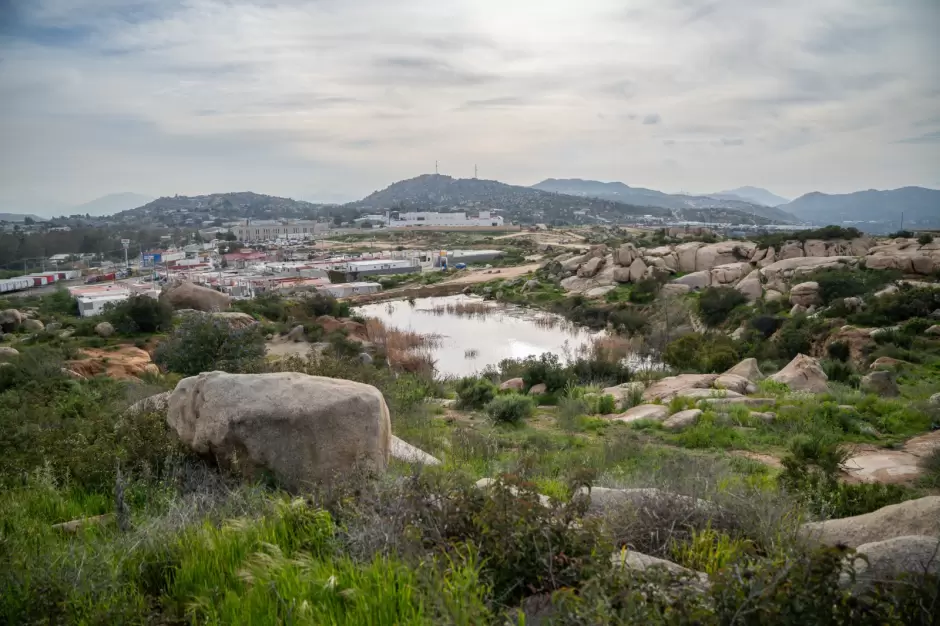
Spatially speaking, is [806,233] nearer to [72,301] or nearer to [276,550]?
[276,550]

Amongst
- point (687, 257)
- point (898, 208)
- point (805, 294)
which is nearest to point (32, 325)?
point (805, 294)

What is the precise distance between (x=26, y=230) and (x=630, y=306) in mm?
52693

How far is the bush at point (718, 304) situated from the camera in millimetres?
29814

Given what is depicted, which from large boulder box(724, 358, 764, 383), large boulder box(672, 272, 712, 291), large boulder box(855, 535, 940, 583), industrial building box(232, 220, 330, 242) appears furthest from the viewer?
industrial building box(232, 220, 330, 242)

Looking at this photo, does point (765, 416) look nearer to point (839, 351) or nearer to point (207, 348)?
point (839, 351)

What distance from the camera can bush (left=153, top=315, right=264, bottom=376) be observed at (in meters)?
14.8

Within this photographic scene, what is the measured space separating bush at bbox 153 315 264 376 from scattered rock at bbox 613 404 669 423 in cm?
878

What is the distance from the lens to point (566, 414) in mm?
11914

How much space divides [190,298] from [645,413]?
1035 inches

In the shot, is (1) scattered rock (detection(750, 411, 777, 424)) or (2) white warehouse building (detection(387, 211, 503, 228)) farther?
(2) white warehouse building (detection(387, 211, 503, 228))

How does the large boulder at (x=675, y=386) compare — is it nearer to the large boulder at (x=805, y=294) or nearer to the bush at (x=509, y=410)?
the bush at (x=509, y=410)

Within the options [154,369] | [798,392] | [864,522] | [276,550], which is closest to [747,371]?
[798,392]

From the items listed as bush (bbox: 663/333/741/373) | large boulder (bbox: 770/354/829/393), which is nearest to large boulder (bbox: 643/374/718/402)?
large boulder (bbox: 770/354/829/393)

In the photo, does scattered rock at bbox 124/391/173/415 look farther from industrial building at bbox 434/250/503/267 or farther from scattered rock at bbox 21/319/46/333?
industrial building at bbox 434/250/503/267
